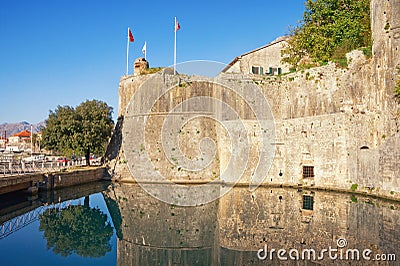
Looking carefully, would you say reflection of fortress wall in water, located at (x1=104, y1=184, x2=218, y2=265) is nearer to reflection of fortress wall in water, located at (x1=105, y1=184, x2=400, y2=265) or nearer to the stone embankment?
reflection of fortress wall in water, located at (x1=105, y1=184, x2=400, y2=265)

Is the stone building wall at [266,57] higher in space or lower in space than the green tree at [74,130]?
higher

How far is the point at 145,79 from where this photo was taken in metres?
27.0

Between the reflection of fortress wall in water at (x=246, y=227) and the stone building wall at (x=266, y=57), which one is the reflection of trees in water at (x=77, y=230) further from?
the stone building wall at (x=266, y=57)

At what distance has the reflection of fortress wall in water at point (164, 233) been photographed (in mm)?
10336

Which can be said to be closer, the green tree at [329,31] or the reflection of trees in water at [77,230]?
the reflection of trees in water at [77,230]

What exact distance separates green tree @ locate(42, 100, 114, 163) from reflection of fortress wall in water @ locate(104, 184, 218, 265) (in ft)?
28.5

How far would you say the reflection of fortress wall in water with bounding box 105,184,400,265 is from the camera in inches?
408

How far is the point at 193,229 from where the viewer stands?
13.2 m

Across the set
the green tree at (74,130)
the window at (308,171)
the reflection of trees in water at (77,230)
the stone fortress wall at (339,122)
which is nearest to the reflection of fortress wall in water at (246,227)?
the reflection of trees in water at (77,230)

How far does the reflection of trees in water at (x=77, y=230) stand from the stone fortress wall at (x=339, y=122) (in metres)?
9.34

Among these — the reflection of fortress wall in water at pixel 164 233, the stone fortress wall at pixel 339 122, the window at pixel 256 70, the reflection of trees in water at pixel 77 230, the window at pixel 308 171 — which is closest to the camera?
the reflection of fortress wall in water at pixel 164 233

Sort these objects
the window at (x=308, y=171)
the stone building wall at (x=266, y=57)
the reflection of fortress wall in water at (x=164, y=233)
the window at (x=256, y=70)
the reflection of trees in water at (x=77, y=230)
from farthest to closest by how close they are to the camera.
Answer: the stone building wall at (x=266, y=57) < the window at (x=256, y=70) < the window at (x=308, y=171) < the reflection of trees in water at (x=77, y=230) < the reflection of fortress wall in water at (x=164, y=233)

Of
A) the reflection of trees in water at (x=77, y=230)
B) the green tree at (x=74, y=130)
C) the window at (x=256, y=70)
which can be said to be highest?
the window at (x=256, y=70)

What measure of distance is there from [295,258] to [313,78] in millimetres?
15567
